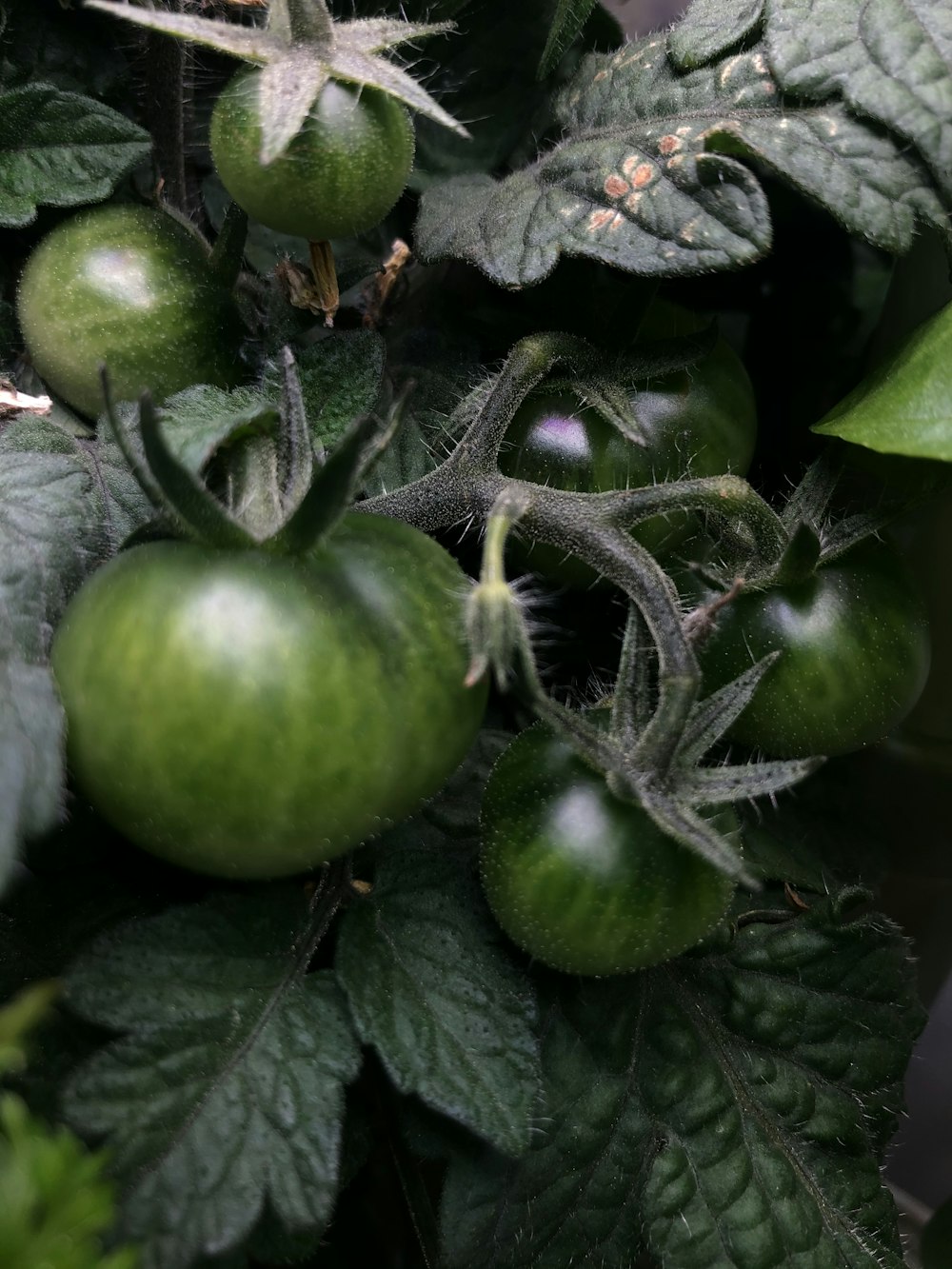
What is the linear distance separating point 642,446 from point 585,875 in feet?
0.76

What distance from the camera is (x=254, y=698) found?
0.37 metres

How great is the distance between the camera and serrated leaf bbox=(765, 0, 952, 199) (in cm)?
50

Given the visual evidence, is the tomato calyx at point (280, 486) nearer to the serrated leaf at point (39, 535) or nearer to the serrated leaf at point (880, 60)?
the serrated leaf at point (39, 535)

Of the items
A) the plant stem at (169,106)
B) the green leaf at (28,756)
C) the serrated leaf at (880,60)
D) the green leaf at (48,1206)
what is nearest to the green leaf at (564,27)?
the serrated leaf at (880,60)

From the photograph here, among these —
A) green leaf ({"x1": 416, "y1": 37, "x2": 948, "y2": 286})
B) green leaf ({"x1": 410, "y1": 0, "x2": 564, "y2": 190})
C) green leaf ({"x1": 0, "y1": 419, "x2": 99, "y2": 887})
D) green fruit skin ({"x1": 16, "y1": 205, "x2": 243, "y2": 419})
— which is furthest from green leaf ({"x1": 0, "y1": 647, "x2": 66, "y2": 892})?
green leaf ({"x1": 410, "y1": 0, "x2": 564, "y2": 190})

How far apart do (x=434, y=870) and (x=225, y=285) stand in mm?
339

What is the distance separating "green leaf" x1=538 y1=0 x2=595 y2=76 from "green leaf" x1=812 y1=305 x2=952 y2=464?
0.26 metres

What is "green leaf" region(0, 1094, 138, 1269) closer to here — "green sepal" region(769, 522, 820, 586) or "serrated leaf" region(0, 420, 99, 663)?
"serrated leaf" region(0, 420, 99, 663)

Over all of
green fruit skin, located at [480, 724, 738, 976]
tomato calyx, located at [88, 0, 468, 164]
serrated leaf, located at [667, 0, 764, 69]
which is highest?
serrated leaf, located at [667, 0, 764, 69]

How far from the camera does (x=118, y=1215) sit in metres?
0.39

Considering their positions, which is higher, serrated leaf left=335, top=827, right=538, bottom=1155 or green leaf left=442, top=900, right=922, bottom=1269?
serrated leaf left=335, top=827, right=538, bottom=1155

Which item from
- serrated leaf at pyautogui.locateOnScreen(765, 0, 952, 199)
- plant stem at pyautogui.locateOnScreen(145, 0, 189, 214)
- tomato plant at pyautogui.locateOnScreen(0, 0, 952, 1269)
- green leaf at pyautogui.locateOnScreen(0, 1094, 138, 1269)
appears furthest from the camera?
plant stem at pyautogui.locateOnScreen(145, 0, 189, 214)

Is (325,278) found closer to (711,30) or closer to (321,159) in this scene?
(321,159)

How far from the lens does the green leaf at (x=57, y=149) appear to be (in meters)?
0.56
